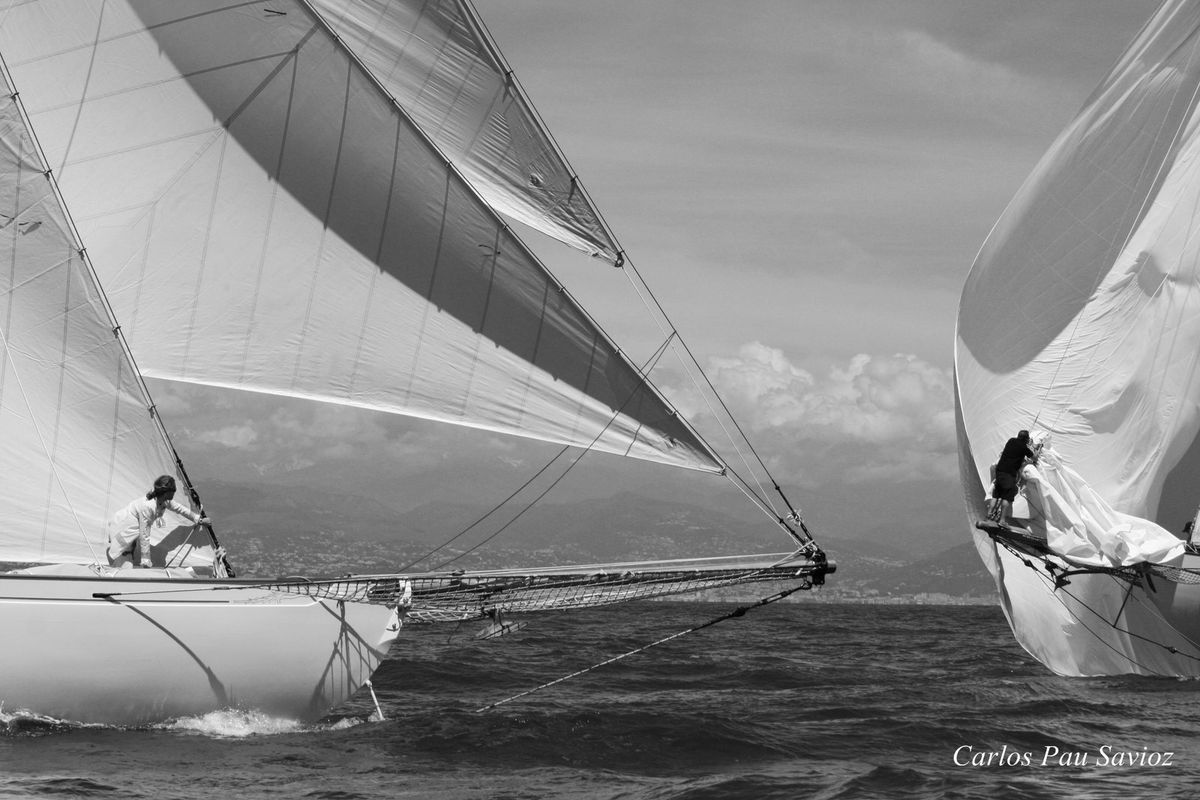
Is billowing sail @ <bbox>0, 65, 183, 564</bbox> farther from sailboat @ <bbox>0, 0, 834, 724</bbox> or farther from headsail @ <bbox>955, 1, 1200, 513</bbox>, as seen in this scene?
headsail @ <bbox>955, 1, 1200, 513</bbox>

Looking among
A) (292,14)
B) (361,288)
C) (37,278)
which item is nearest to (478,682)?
(361,288)

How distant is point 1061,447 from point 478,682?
1182 cm

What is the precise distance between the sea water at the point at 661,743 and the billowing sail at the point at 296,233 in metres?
4.05

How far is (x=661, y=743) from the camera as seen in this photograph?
1669cm

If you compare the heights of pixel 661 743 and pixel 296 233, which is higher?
pixel 296 233

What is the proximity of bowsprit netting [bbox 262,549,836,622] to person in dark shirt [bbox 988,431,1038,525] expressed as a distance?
478cm

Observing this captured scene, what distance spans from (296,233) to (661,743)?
28.5 feet

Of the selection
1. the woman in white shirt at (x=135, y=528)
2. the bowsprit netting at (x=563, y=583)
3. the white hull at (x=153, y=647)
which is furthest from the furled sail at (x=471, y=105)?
the woman in white shirt at (x=135, y=528)

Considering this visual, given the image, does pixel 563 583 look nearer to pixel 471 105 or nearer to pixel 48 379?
pixel 471 105

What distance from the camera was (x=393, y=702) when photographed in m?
20.8

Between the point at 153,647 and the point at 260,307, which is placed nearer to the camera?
the point at 153,647

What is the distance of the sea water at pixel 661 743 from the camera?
1398 centimetres

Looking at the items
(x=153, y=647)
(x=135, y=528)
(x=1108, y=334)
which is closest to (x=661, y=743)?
(x=153, y=647)

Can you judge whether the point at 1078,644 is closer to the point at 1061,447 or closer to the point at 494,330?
the point at 1061,447
